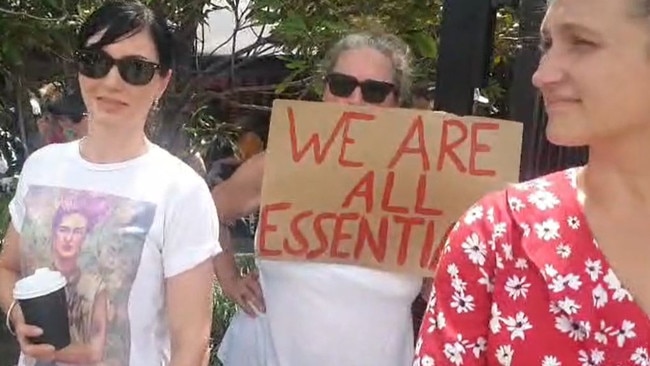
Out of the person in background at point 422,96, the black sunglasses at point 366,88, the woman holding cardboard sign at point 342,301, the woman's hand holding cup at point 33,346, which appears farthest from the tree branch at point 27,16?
the woman's hand holding cup at point 33,346

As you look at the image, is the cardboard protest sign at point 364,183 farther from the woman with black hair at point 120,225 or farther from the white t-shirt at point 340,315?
the woman with black hair at point 120,225

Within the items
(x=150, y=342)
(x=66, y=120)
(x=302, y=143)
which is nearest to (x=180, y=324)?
(x=150, y=342)

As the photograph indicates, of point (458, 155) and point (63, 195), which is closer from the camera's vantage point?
point (63, 195)

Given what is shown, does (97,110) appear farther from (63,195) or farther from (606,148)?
(606,148)

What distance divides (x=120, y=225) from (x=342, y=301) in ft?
1.95

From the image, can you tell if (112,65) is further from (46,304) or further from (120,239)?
(46,304)

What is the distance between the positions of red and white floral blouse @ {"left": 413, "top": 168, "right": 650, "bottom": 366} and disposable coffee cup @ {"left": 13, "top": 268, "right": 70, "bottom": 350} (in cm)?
88

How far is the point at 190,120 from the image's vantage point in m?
5.29

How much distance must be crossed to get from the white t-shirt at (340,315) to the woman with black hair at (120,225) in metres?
0.31

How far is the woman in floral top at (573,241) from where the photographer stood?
154 centimetres

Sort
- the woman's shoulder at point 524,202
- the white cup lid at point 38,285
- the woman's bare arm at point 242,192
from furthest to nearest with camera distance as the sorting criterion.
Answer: the woman's bare arm at point 242,192, the white cup lid at point 38,285, the woman's shoulder at point 524,202

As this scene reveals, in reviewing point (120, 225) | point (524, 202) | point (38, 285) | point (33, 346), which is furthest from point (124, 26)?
point (524, 202)

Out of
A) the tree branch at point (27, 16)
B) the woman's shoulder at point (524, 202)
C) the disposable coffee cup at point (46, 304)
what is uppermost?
the tree branch at point (27, 16)

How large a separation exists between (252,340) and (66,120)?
7.41 feet
